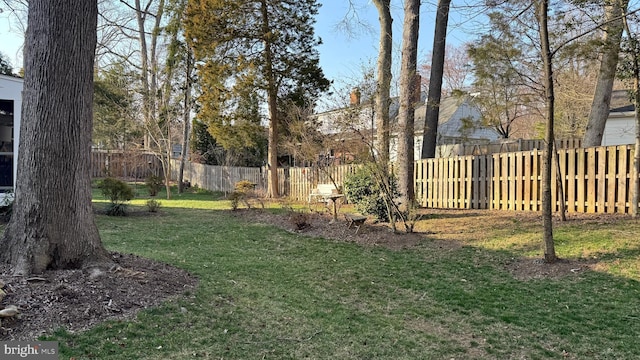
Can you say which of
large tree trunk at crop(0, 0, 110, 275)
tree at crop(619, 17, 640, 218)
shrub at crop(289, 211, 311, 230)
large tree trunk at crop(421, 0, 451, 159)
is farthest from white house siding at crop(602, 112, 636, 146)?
large tree trunk at crop(0, 0, 110, 275)

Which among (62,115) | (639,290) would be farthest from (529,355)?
(62,115)

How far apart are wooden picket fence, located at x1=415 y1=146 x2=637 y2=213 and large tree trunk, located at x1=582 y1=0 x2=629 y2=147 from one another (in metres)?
1.34

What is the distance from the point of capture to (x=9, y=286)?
11.8 feet

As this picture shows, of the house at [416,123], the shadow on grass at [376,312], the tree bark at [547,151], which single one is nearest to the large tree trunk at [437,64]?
the house at [416,123]

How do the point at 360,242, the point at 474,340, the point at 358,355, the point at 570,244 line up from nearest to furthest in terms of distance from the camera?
the point at 358,355, the point at 474,340, the point at 570,244, the point at 360,242

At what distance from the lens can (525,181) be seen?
29.3 ft

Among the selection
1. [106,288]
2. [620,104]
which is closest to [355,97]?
[106,288]

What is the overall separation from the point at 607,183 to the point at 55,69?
8.78 meters

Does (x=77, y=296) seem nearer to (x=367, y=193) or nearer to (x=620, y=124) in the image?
(x=367, y=193)

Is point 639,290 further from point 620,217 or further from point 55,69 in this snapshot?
point 55,69

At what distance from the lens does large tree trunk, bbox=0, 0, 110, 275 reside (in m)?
4.12

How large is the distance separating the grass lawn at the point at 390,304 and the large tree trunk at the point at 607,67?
9.12 feet

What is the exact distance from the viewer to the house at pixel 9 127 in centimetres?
963

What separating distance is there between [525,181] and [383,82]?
381 cm
